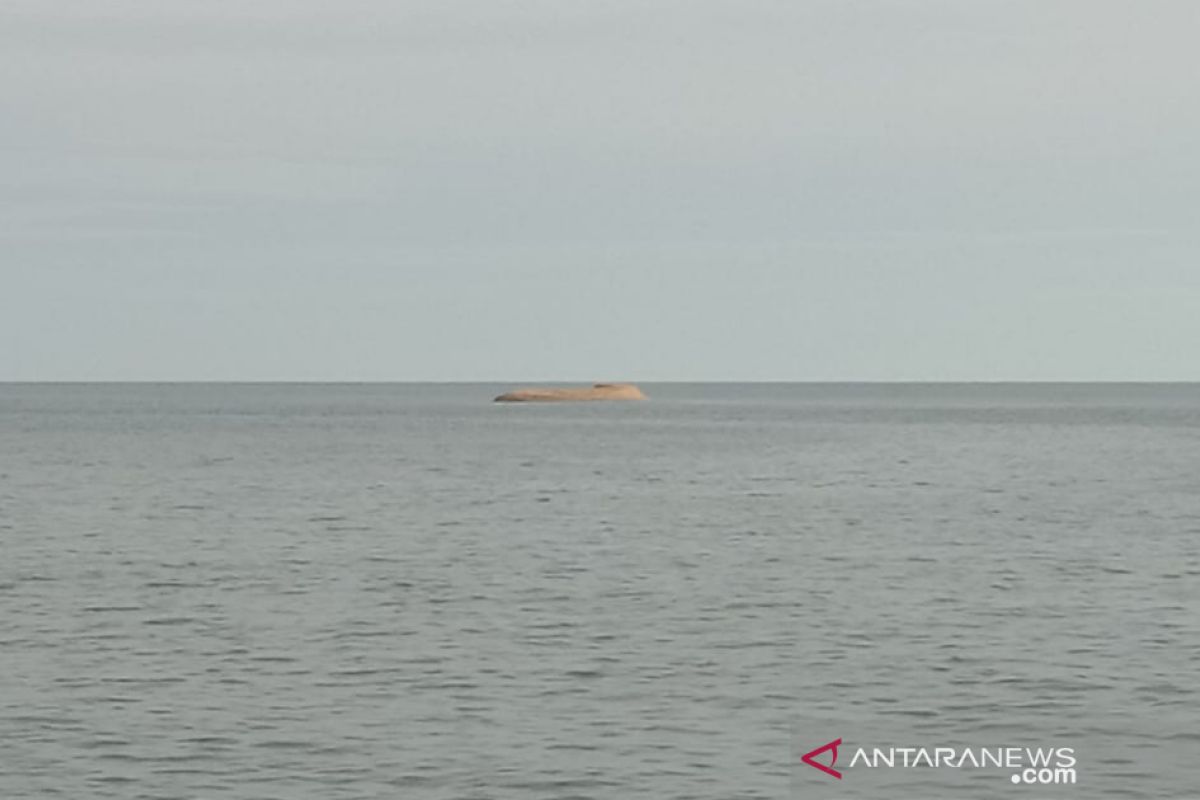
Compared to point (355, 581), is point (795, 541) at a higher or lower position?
higher

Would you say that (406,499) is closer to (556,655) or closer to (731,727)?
(556,655)

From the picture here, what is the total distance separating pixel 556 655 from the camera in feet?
102

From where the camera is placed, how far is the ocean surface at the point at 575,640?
2323 centimetres

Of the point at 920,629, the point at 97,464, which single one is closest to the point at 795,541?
the point at 920,629

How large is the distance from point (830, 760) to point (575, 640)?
1000 cm

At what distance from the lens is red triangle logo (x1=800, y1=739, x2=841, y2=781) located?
2286 centimetres

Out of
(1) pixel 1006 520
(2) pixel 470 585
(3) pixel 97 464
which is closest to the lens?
(2) pixel 470 585

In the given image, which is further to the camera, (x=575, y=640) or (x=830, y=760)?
(x=575, y=640)

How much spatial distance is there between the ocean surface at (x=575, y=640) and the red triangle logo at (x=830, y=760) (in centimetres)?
28

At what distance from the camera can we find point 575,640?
32.9 meters

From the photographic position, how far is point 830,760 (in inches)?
923

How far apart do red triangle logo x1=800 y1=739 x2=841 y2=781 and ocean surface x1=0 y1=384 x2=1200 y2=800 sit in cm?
28

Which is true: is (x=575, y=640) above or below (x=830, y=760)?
above

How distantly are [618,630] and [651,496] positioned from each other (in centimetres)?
4094
